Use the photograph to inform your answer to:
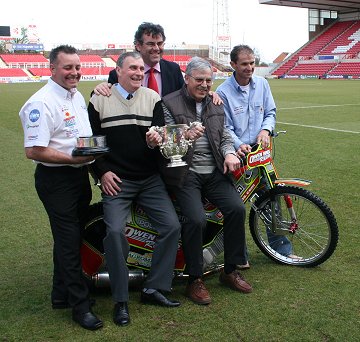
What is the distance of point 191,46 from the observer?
9400 centimetres

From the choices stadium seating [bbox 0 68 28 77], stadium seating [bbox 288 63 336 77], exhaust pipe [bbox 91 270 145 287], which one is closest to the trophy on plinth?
exhaust pipe [bbox 91 270 145 287]

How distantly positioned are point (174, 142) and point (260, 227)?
1359 millimetres

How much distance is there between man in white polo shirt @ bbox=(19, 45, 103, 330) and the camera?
3.15 m

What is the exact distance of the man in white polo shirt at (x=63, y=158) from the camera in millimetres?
3154

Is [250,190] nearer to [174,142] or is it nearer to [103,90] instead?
[174,142]

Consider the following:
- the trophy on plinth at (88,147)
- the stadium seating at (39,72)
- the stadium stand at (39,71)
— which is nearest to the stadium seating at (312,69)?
the stadium stand at (39,71)

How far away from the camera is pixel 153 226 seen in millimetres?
3535

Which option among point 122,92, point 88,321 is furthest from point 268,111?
point 88,321

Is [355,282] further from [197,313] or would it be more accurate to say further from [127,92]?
[127,92]

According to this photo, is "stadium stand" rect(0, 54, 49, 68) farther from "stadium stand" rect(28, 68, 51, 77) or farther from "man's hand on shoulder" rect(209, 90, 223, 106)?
"man's hand on shoulder" rect(209, 90, 223, 106)

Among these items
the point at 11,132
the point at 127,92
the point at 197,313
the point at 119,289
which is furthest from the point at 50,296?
the point at 11,132

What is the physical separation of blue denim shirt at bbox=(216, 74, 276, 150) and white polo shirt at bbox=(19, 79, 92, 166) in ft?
4.03

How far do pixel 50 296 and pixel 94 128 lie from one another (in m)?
1.29

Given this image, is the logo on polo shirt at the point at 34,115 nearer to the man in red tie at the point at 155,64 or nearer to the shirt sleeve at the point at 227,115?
the man in red tie at the point at 155,64
